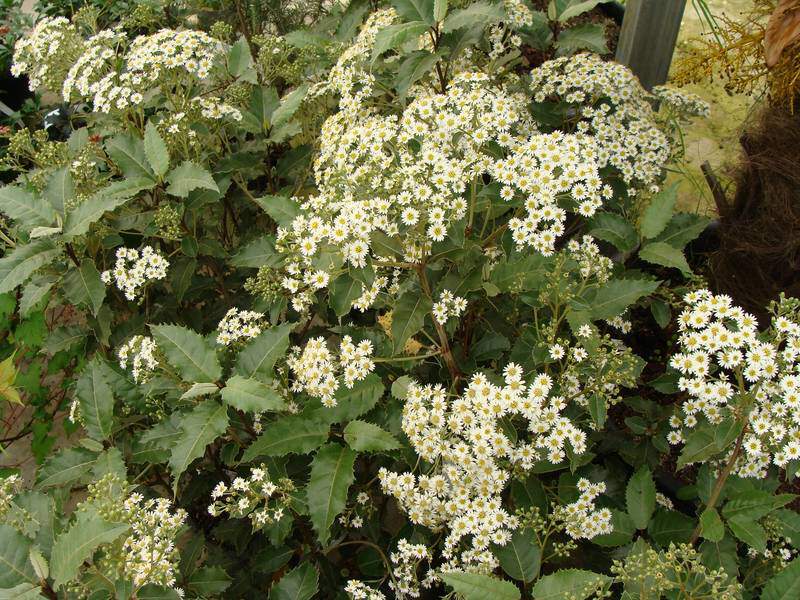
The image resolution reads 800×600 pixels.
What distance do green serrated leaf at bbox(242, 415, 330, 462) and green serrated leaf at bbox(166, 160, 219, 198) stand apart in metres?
0.76

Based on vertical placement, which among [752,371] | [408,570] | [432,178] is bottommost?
[408,570]

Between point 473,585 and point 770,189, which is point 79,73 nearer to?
point 473,585

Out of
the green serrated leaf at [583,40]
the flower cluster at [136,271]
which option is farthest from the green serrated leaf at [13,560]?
the green serrated leaf at [583,40]

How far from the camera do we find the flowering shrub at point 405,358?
1602 mm

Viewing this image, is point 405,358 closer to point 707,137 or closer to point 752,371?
point 752,371

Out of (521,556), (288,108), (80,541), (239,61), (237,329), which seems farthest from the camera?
(239,61)

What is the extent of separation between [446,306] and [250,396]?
56cm

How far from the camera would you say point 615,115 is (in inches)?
87.8

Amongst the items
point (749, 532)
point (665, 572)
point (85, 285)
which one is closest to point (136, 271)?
point (85, 285)

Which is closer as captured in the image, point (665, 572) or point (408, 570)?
point (665, 572)

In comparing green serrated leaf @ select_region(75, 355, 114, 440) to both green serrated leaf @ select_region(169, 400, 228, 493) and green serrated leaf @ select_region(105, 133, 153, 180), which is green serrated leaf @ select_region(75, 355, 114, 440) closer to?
green serrated leaf @ select_region(169, 400, 228, 493)

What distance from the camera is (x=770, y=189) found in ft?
7.81

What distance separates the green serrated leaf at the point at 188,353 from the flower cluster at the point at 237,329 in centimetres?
11

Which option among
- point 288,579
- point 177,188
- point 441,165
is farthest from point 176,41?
point 288,579
